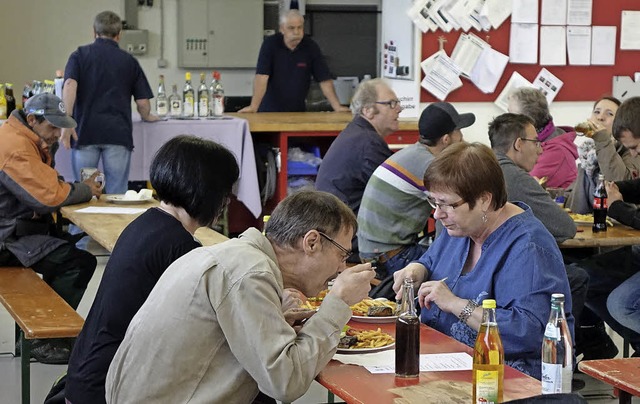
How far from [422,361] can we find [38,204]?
296 cm

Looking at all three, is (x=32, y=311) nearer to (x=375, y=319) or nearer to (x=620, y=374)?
(x=375, y=319)

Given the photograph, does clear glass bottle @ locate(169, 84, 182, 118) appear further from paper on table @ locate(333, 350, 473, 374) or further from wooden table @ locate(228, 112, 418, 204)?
paper on table @ locate(333, 350, 473, 374)

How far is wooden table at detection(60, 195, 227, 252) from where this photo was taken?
15.6 feet

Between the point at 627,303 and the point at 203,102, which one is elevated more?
the point at 203,102

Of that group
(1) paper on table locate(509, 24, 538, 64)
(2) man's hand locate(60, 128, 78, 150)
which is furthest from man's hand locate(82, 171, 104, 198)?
(1) paper on table locate(509, 24, 538, 64)

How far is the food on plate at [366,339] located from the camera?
2.96m

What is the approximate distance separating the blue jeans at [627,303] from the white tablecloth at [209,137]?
3828 millimetres

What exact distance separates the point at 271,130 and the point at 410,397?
18.6ft

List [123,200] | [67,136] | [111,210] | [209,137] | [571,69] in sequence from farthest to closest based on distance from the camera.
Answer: [571,69], [209,137], [67,136], [123,200], [111,210]

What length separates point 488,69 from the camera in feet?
30.6

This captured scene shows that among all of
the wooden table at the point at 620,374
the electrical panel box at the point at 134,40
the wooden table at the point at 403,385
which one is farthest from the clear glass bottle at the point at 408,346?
the electrical panel box at the point at 134,40

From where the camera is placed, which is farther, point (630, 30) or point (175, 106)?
point (630, 30)

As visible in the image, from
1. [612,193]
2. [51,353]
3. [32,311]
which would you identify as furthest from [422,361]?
[51,353]

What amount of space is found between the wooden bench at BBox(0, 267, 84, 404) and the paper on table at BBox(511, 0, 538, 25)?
18.1 ft
